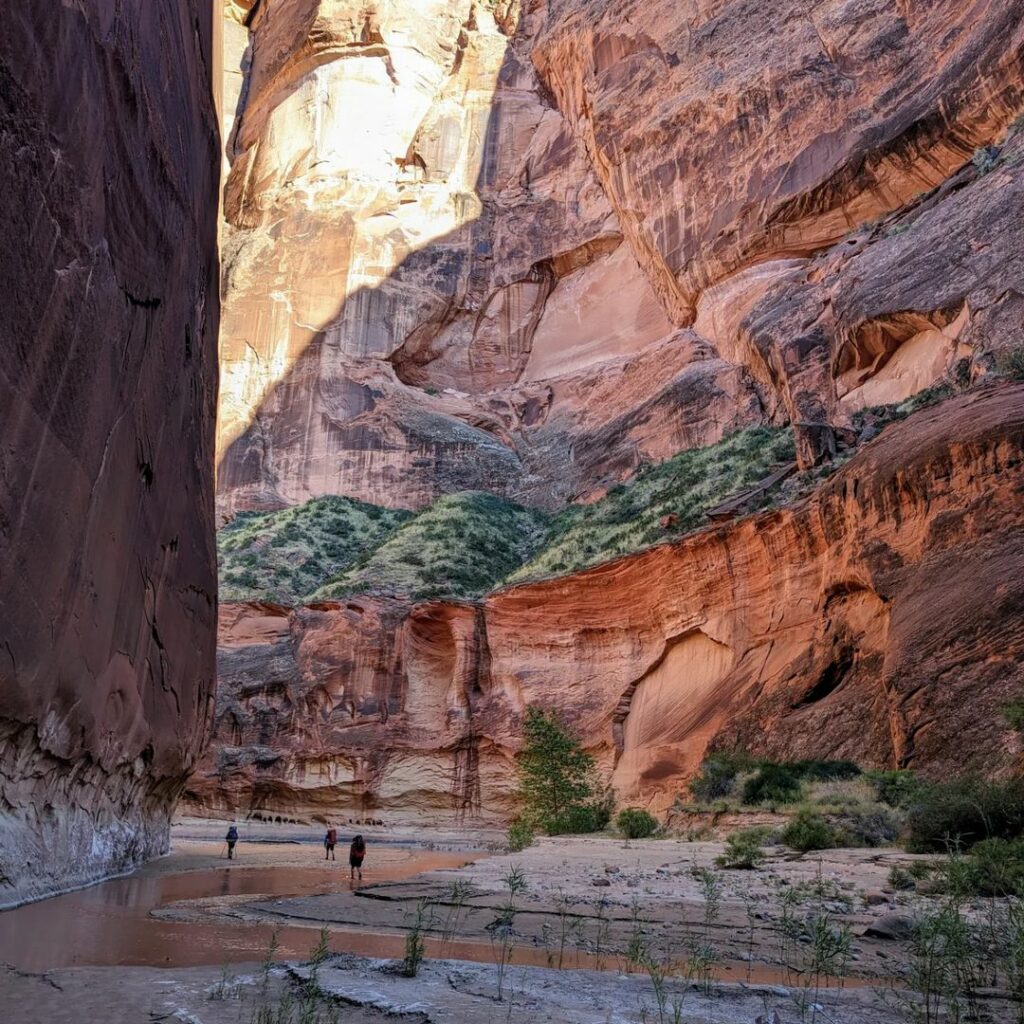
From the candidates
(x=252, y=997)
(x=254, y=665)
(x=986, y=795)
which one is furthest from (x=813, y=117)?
(x=252, y=997)

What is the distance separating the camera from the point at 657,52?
1854 inches

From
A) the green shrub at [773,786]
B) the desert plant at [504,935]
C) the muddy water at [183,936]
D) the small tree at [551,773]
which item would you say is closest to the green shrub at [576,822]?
the small tree at [551,773]

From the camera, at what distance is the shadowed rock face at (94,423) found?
8422 mm

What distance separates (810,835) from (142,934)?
8.43m

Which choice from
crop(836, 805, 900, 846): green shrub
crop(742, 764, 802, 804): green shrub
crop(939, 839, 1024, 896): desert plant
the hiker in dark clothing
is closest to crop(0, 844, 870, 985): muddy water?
the hiker in dark clothing

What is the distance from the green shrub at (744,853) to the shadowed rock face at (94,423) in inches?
320

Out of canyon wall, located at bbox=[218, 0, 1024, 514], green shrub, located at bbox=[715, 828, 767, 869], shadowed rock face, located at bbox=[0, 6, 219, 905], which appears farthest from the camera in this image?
canyon wall, located at bbox=[218, 0, 1024, 514]

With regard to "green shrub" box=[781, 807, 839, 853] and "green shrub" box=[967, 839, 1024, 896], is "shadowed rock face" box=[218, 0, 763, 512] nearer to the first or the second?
"green shrub" box=[781, 807, 839, 853]

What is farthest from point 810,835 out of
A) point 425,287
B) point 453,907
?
point 425,287

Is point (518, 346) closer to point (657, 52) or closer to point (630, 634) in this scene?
point (657, 52)

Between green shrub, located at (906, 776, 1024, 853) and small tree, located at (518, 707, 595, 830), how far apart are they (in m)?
13.6

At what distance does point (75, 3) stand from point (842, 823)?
14.0 m

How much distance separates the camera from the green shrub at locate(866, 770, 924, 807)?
14.0 m

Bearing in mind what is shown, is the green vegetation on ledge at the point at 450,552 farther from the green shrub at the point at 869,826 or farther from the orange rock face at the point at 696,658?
the green shrub at the point at 869,826
